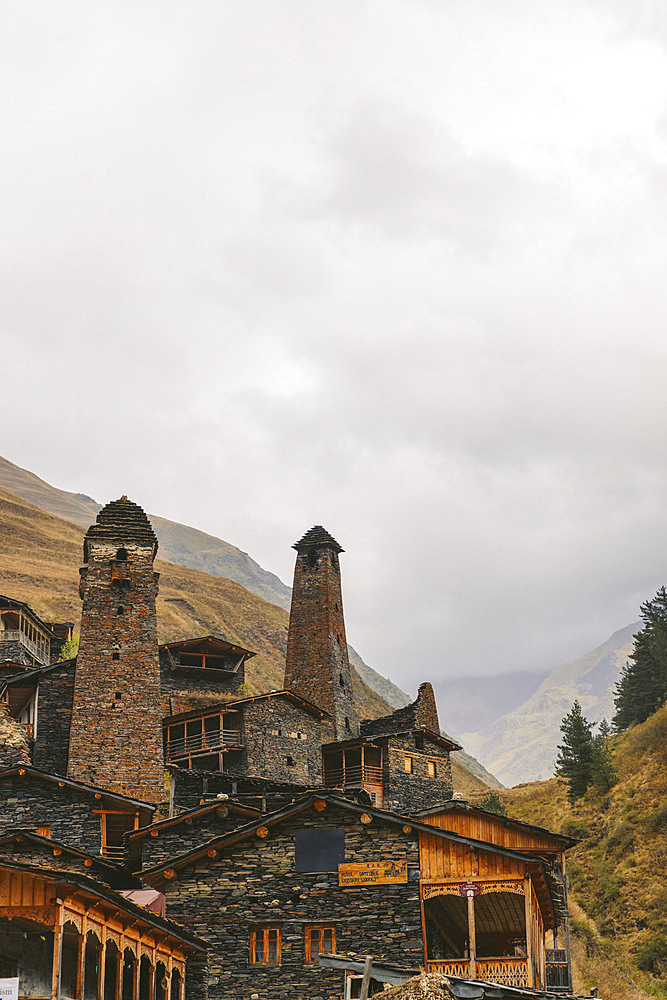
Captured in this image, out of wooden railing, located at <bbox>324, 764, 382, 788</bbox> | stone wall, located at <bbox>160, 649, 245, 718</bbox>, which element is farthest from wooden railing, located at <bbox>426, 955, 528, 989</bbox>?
stone wall, located at <bbox>160, 649, 245, 718</bbox>

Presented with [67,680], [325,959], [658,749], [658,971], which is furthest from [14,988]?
[658,749]

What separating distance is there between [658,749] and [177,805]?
33327 mm

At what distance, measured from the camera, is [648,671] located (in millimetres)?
70250

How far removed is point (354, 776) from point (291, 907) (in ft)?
77.7

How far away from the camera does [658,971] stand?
41344 millimetres

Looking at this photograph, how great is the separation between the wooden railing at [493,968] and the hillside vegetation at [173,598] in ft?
200

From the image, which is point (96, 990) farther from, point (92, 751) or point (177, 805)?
point (92, 751)

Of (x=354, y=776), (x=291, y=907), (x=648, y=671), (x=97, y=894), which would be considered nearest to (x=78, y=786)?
(x=291, y=907)

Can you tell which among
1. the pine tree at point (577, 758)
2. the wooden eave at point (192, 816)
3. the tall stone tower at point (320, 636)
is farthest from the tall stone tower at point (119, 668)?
the pine tree at point (577, 758)

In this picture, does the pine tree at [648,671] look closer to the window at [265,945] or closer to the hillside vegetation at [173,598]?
the hillside vegetation at [173,598]

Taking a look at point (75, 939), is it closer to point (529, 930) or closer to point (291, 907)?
point (291, 907)

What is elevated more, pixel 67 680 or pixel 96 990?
pixel 67 680

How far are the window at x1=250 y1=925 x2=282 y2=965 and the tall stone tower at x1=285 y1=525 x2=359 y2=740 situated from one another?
28863mm

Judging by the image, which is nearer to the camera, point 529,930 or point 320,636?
point 529,930
